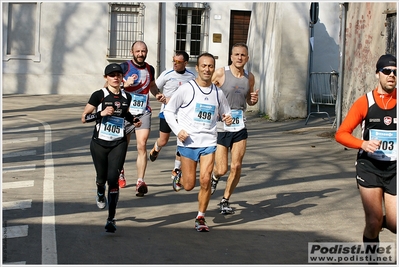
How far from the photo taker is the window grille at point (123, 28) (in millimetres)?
30734

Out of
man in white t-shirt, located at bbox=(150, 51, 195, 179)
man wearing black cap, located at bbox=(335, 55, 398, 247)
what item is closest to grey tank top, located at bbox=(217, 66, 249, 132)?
man in white t-shirt, located at bbox=(150, 51, 195, 179)

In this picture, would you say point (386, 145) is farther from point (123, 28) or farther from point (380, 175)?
point (123, 28)

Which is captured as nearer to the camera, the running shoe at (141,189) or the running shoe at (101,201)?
the running shoe at (101,201)

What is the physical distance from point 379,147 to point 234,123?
124 inches

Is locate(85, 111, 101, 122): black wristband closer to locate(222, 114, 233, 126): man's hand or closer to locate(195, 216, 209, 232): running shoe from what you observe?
locate(222, 114, 233, 126): man's hand

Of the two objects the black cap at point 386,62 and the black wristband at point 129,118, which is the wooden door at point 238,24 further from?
the black cap at point 386,62

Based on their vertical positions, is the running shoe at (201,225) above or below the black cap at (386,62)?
below

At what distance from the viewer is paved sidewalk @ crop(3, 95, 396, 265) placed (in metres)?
7.26

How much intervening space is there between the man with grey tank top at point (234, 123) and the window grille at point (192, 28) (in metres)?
21.7

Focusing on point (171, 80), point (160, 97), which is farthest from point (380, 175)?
point (171, 80)

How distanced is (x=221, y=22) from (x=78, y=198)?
21944mm

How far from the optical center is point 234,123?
932 centimetres

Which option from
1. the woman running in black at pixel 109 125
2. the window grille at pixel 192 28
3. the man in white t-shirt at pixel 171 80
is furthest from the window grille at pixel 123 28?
the woman running in black at pixel 109 125

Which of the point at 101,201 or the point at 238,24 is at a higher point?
the point at 238,24
